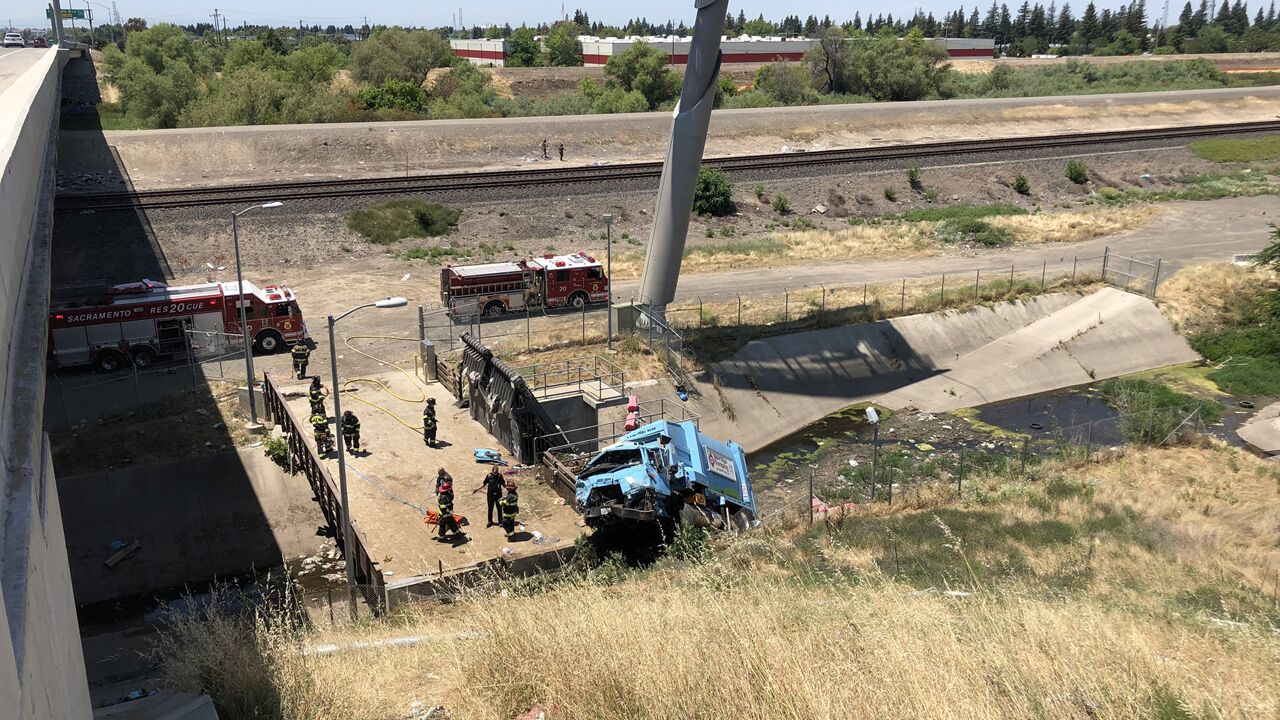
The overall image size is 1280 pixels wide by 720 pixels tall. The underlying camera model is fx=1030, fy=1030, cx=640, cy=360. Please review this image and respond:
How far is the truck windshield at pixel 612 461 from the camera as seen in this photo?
2021 cm

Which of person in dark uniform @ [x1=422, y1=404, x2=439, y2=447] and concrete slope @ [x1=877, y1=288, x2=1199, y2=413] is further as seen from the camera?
concrete slope @ [x1=877, y1=288, x2=1199, y2=413]

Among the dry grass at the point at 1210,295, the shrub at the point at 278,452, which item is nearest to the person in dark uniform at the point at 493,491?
the shrub at the point at 278,452

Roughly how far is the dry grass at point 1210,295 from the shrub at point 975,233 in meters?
7.72

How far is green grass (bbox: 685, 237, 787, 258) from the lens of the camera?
142ft

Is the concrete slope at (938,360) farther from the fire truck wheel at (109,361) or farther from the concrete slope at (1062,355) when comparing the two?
the fire truck wheel at (109,361)

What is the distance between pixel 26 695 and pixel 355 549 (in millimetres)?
15159

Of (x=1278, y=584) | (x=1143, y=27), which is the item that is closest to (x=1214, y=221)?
(x=1278, y=584)

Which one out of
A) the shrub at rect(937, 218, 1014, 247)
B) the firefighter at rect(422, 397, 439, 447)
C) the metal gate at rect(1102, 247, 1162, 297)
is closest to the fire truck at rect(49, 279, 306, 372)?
the firefighter at rect(422, 397, 439, 447)

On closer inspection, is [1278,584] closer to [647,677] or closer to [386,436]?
[647,677]

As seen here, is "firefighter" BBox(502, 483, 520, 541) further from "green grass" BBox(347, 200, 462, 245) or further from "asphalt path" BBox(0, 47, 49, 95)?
"green grass" BBox(347, 200, 462, 245)

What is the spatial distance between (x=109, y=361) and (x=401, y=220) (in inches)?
668

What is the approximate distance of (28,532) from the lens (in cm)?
618

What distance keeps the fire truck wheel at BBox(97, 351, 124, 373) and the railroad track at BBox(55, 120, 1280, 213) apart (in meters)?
14.3

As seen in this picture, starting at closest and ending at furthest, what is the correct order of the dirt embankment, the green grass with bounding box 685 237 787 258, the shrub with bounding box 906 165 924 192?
1. the green grass with bounding box 685 237 787 258
2. the dirt embankment
3. the shrub with bounding box 906 165 924 192
